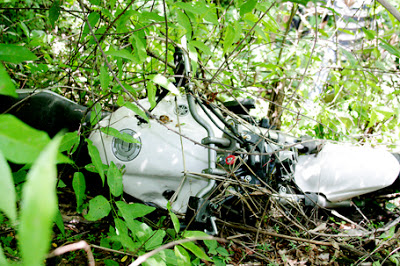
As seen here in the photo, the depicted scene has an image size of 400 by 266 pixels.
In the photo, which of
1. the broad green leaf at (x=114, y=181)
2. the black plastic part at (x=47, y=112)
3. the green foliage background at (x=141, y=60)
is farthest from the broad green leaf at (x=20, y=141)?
the black plastic part at (x=47, y=112)

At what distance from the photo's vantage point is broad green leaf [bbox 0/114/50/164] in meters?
0.37

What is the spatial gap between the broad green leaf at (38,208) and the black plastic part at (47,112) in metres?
1.39

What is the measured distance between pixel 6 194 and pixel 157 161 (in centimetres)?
117

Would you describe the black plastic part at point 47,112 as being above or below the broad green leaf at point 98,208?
above

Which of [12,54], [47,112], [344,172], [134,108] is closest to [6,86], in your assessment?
[12,54]

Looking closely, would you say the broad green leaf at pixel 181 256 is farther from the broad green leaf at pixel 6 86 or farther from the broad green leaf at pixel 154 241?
the broad green leaf at pixel 6 86

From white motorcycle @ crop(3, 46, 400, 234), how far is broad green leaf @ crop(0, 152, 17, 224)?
100cm

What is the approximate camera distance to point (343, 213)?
1.90 meters

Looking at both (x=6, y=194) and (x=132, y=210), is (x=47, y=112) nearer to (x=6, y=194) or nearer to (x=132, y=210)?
(x=132, y=210)

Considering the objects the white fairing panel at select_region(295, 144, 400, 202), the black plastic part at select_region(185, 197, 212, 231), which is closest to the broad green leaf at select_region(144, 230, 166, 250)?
the black plastic part at select_region(185, 197, 212, 231)

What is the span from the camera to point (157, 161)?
1.52m

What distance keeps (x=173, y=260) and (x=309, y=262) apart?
108 cm

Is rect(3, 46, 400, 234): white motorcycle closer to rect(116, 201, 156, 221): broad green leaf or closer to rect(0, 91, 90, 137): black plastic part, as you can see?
rect(0, 91, 90, 137): black plastic part

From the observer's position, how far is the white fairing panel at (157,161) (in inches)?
59.9
